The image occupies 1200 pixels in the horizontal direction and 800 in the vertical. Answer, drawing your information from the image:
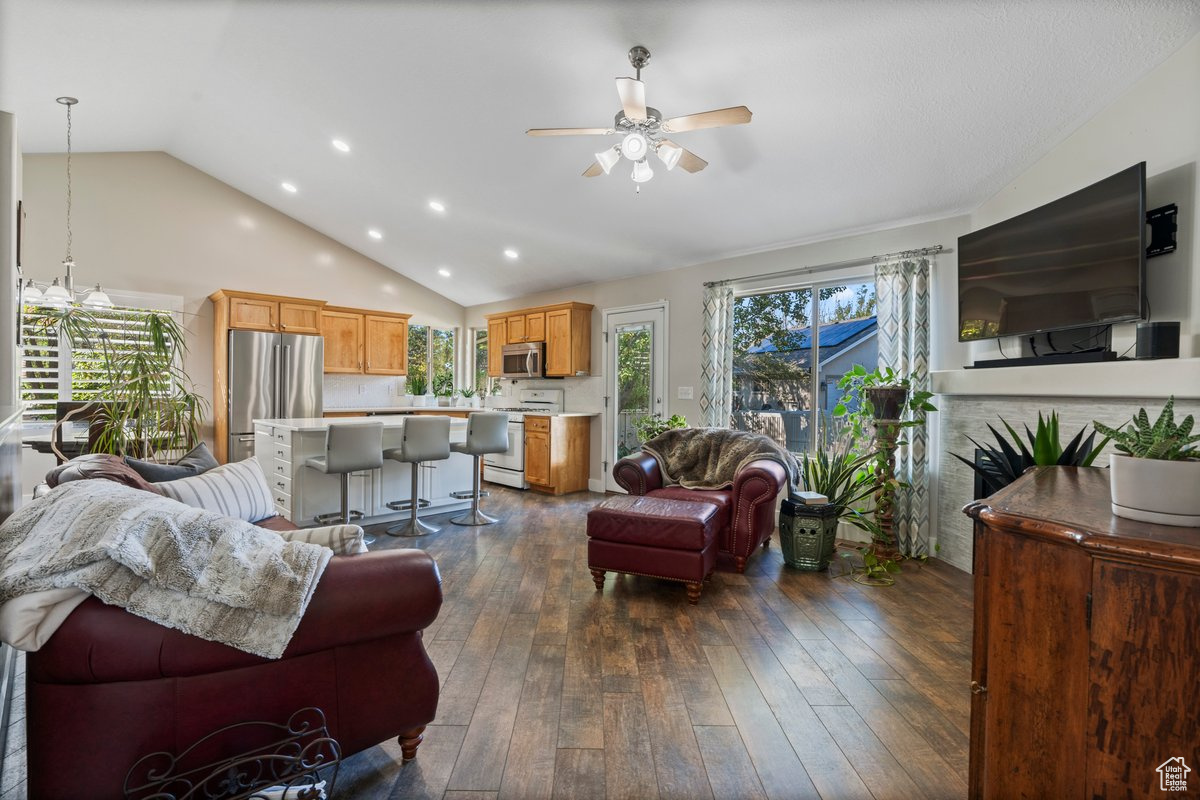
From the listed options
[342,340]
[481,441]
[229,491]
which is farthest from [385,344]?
[229,491]

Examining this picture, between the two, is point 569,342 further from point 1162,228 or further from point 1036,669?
point 1036,669

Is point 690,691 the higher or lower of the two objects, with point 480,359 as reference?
lower

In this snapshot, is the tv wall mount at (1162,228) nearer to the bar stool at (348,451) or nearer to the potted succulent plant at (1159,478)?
the potted succulent plant at (1159,478)

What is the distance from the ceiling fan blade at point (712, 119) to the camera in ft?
8.22

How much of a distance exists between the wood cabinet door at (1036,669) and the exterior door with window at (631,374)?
4777mm

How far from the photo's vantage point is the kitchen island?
4227 millimetres

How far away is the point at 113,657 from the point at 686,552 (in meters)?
2.48

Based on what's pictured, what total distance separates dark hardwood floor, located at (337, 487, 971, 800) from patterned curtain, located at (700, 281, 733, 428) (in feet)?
6.20

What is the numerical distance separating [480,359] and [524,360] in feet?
6.01

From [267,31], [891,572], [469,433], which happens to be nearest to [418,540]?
[469,433]

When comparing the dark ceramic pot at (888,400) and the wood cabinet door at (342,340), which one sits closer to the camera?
the dark ceramic pot at (888,400)

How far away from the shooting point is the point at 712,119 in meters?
2.60

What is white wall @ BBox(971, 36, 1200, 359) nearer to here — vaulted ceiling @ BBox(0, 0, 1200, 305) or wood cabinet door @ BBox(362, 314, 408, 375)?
vaulted ceiling @ BBox(0, 0, 1200, 305)

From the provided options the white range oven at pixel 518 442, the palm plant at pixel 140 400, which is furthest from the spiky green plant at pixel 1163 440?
the white range oven at pixel 518 442
